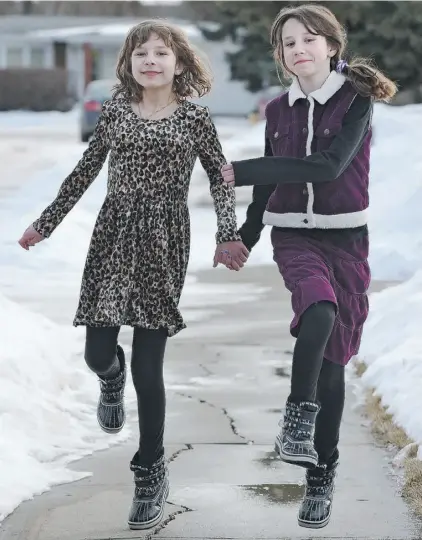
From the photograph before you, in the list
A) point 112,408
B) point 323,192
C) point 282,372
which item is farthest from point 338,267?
point 282,372

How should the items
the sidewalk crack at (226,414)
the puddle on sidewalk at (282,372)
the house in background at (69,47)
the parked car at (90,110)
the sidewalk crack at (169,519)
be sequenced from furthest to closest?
the house in background at (69,47) → the parked car at (90,110) → the puddle on sidewalk at (282,372) → the sidewalk crack at (226,414) → the sidewalk crack at (169,519)

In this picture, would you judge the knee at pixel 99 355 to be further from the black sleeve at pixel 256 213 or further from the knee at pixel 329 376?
the knee at pixel 329 376

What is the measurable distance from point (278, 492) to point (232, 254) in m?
1.19

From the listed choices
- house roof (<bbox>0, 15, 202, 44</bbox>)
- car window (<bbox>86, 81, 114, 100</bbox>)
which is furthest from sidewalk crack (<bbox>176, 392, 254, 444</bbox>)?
house roof (<bbox>0, 15, 202, 44</bbox>)

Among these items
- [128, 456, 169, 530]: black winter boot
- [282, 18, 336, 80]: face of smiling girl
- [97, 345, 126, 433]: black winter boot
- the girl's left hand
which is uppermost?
[282, 18, 336, 80]: face of smiling girl

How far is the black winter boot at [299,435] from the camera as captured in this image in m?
4.27

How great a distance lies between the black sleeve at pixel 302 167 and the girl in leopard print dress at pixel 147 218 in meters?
0.27

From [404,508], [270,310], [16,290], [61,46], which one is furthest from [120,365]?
[61,46]

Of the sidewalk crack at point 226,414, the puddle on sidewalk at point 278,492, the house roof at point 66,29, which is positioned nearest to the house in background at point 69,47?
the house roof at point 66,29

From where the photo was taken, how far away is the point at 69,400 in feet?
22.9

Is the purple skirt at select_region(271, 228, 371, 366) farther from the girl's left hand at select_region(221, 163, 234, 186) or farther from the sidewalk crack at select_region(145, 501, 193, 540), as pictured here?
the sidewalk crack at select_region(145, 501, 193, 540)

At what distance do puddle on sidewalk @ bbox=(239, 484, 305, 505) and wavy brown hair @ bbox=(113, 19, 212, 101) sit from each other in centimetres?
165

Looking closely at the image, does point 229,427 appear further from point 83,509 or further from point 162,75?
point 162,75

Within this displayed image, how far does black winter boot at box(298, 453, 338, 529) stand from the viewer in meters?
4.57
